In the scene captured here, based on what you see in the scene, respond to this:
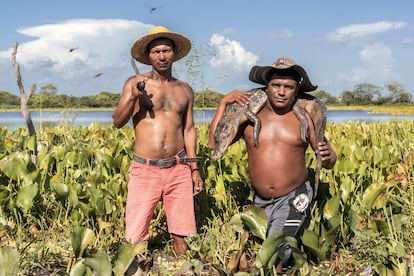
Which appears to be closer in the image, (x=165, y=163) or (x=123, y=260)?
(x=123, y=260)

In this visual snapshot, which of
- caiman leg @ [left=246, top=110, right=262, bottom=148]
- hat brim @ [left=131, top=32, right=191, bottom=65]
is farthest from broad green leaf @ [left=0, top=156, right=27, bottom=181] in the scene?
caiman leg @ [left=246, top=110, right=262, bottom=148]

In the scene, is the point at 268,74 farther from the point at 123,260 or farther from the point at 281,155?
the point at 123,260

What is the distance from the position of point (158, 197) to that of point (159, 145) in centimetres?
33

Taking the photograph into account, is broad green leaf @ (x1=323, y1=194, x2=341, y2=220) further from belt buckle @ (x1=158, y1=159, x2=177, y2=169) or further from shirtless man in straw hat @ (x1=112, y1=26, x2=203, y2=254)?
belt buckle @ (x1=158, y1=159, x2=177, y2=169)

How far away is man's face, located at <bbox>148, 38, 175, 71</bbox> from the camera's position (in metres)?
3.15

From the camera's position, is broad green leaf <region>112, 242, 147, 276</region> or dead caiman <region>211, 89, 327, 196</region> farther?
dead caiman <region>211, 89, 327, 196</region>

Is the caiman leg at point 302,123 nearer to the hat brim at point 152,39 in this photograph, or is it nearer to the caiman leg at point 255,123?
the caiman leg at point 255,123

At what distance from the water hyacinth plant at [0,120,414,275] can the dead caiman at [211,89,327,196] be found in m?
0.40

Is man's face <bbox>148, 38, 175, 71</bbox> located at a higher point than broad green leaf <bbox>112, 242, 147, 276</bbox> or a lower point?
higher

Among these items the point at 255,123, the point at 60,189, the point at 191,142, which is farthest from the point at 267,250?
the point at 60,189

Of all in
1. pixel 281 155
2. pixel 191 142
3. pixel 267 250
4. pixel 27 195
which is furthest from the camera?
pixel 27 195

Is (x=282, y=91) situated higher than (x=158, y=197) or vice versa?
(x=282, y=91)

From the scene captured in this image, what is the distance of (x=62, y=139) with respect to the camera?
639 centimetres

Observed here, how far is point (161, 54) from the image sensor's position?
Answer: 3.14 meters
